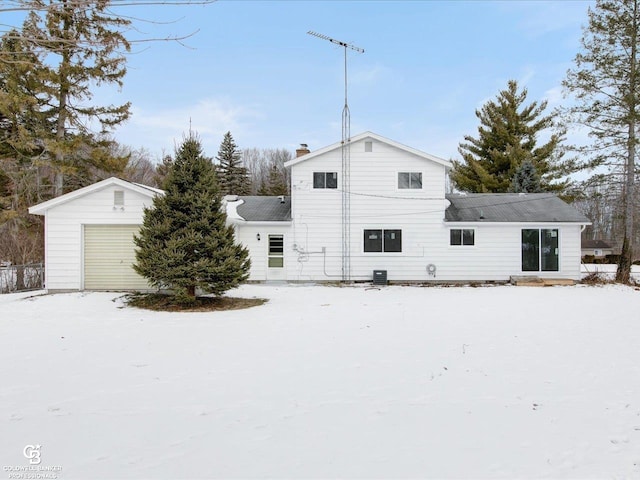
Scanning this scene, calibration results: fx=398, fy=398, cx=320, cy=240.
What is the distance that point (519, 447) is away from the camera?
3176 millimetres

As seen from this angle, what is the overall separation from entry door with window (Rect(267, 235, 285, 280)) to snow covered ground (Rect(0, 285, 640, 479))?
6853 mm

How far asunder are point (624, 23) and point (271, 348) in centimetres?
1887

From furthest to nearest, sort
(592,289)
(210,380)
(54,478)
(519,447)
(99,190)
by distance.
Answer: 1. (592,289)
2. (99,190)
3. (210,380)
4. (519,447)
5. (54,478)

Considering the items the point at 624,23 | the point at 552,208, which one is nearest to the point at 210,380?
the point at 552,208

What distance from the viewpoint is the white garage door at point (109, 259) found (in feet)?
40.2

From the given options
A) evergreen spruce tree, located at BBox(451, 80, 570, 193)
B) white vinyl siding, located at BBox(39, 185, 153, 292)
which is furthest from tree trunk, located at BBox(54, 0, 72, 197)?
evergreen spruce tree, located at BBox(451, 80, 570, 193)

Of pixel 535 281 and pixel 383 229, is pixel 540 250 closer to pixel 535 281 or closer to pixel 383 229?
pixel 535 281

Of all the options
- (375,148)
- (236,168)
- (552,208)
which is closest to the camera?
(375,148)

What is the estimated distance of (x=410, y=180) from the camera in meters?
15.4

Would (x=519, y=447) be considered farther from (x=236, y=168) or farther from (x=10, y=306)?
(x=236, y=168)

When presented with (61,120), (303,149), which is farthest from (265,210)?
(61,120)

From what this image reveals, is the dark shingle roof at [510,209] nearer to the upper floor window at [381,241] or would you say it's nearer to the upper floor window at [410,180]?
the upper floor window at [410,180]

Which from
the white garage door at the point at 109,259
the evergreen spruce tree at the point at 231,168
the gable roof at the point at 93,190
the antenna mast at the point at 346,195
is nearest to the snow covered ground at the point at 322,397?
the white garage door at the point at 109,259

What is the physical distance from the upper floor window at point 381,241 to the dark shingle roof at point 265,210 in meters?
3.17
